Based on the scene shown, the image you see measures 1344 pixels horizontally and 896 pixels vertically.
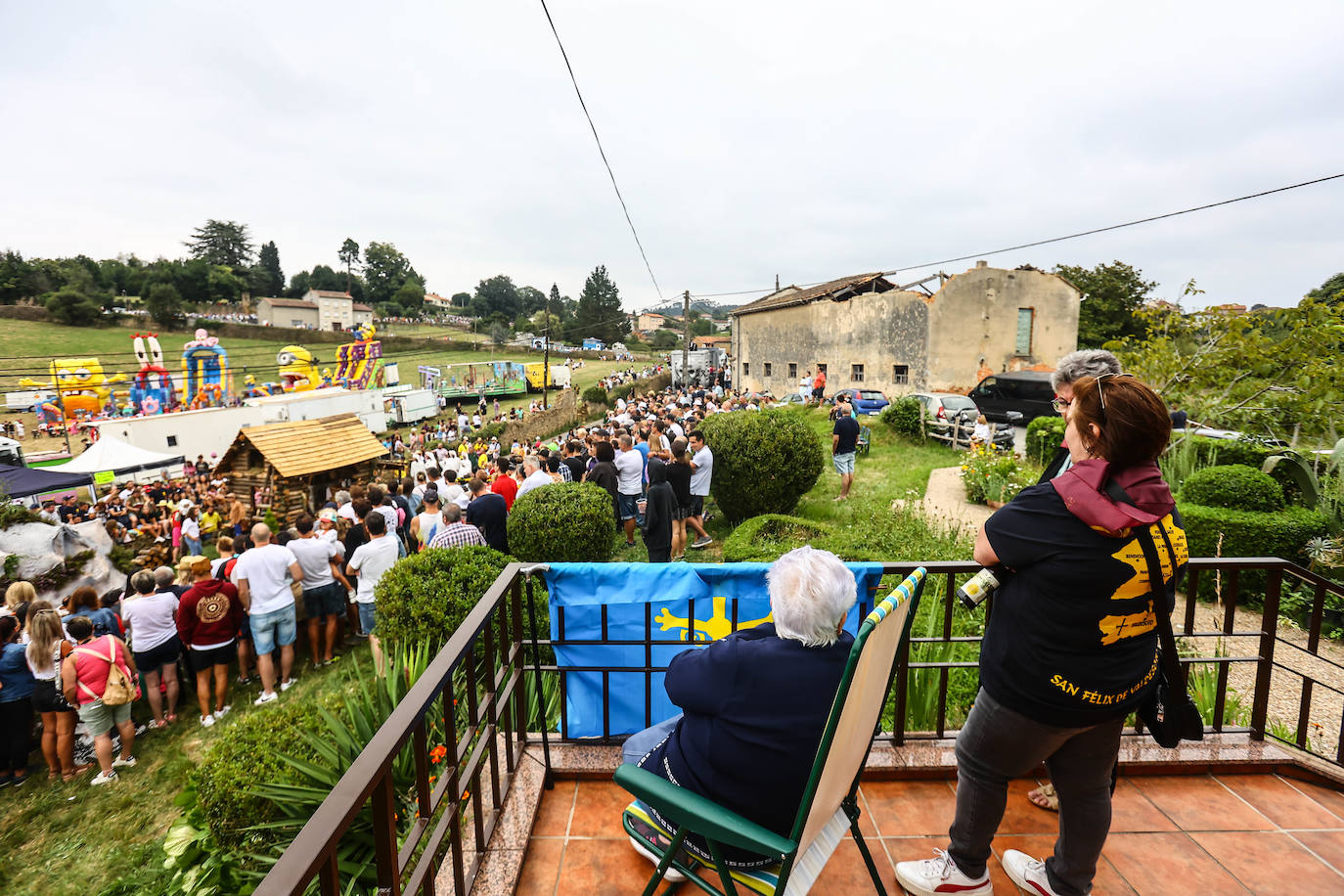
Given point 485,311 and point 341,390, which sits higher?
point 485,311

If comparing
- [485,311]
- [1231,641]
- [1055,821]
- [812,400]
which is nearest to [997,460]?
[1231,641]

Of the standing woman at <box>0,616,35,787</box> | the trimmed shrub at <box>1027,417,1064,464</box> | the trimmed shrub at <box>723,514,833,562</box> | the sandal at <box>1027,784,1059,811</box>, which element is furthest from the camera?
the trimmed shrub at <box>1027,417,1064,464</box>

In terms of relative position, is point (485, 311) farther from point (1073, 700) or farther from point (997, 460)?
point (1073, 700)

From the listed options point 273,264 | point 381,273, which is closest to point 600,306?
point 381,273

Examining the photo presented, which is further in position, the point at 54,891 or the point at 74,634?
the point at 74,634

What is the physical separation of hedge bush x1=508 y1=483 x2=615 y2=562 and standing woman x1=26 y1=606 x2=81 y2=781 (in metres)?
3.85

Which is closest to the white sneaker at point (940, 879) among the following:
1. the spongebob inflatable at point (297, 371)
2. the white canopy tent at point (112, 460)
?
the white canopy tent at point (112, 460)

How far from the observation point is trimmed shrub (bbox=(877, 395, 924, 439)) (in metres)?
15.7

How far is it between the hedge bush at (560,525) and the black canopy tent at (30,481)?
10292mm

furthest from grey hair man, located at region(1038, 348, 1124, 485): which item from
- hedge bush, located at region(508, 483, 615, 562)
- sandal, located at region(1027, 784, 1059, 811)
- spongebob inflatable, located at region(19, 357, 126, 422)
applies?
spongebob inflatable, located at region(19, 357, 126, 422)

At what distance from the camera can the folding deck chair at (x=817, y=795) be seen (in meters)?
1.46

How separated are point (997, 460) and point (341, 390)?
1147 inches

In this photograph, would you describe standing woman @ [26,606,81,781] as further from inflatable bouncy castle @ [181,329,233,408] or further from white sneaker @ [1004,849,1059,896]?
inflatable bouncy castle @ [181,329,233,408]

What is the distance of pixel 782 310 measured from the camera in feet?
99.1
